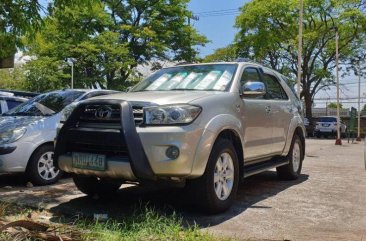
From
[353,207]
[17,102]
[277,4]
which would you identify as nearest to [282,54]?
[277,4]

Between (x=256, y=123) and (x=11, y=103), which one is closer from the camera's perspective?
(x=256, y=123)

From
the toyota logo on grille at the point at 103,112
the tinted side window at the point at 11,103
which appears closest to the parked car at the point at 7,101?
the tinted side window at the point at 11,103

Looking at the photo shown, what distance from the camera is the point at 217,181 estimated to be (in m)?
5.11

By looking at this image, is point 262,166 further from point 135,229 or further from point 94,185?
point 135,229

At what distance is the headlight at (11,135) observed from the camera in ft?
21.7

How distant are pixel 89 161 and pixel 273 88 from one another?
11.6ft

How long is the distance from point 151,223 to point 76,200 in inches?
68.6

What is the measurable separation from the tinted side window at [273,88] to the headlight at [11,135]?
363cm

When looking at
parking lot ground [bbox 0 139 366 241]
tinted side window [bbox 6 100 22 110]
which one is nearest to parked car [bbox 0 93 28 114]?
tinted side window [bbox 6 100 22 110]

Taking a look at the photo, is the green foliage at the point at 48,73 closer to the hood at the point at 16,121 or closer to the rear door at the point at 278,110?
the hood at the point at 16,121

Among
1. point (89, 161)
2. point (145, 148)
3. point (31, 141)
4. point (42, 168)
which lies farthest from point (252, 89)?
point (42, 168)

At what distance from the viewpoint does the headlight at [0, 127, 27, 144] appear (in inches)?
260

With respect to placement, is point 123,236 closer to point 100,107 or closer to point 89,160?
point 89,160

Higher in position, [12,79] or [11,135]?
[12,79]
